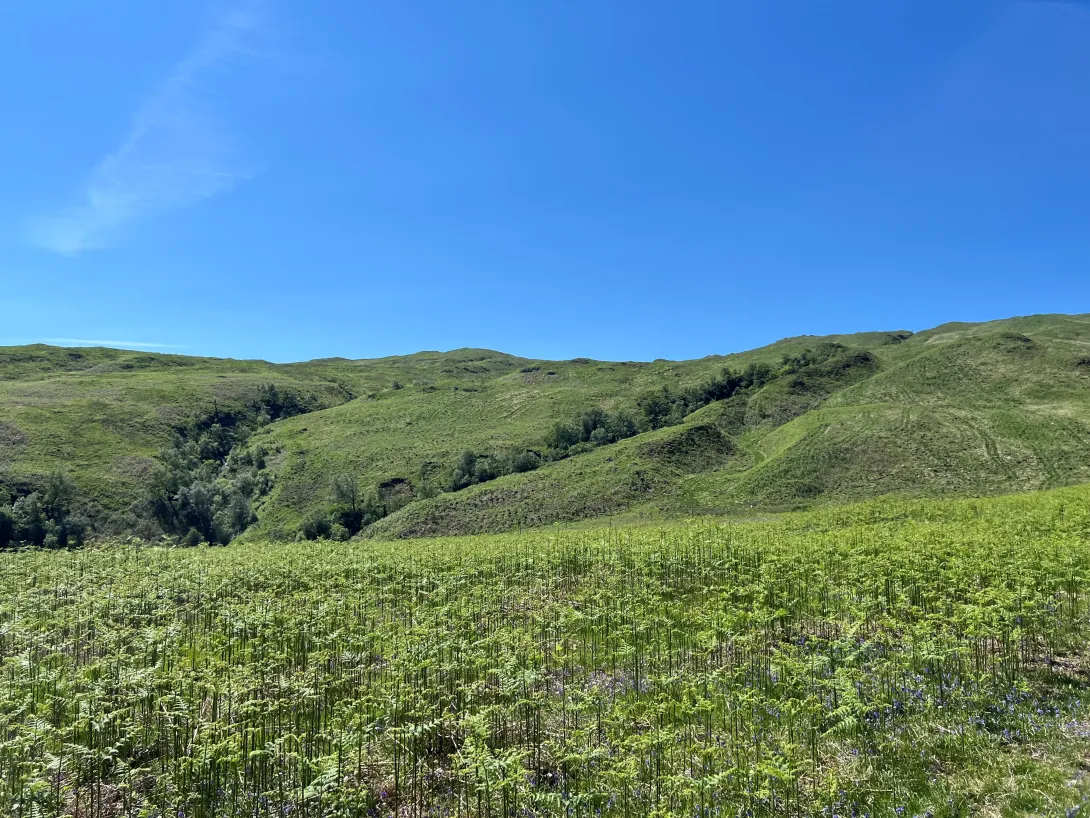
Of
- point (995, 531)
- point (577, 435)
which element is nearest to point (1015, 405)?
point (577, 435)

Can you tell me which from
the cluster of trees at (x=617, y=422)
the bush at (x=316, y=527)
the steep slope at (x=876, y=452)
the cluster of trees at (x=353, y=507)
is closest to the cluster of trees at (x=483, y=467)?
the cluster of trees at (x=617, y=422)

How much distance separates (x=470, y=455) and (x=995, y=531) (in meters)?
94.6

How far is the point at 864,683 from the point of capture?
9.52 m

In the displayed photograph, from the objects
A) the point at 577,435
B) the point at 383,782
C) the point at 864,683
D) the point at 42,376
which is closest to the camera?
the point at 383,782

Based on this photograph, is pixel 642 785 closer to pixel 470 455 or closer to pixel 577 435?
pixel 470 455

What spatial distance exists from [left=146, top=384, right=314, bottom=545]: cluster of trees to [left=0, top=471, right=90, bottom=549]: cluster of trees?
11.4m

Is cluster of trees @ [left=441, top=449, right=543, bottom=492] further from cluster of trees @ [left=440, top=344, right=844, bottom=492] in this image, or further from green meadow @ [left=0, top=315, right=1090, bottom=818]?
green meadow @ [left=0, top=315, right=1090, bottom=818]

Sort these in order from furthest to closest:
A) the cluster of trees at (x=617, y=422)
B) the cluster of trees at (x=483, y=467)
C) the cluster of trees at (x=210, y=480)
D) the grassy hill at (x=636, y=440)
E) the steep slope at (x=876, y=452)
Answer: the cluster of trees at (x=617, y=422) < the cluster of trees at (x=210, y=480) < the cluster of trees at (x=483, y=467) < the grassy hill at (x=636, y=440) < the steep slope at (x=876, y=452)

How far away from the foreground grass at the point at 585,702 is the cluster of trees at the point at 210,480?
94.9 meters

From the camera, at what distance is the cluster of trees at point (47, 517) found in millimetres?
89312

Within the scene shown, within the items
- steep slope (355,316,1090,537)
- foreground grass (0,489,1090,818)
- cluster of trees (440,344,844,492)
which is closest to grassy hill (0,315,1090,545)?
steep slope (355,316,1090,537)

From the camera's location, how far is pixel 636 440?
102500 millimetres

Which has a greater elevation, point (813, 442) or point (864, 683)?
point (813, 442)

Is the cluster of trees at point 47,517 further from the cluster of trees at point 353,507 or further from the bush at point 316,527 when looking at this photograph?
the cluster of trees at point 353,507
